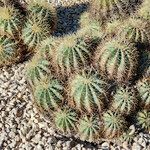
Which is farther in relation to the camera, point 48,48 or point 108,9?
point 108,9

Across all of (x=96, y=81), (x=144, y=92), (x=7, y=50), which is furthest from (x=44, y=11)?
(x=144, y=92)

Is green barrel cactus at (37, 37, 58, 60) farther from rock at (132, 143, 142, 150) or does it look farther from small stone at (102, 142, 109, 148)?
rock at (132, 143, 142, 150)

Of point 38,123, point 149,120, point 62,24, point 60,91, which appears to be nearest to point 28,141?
point 38,123

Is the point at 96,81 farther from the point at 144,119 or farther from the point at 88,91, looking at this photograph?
the point at 144,119

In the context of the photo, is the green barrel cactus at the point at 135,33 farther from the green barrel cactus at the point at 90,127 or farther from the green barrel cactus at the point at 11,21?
the green barrel cactus at the point at 11,21

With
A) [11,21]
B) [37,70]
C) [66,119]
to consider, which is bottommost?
[66,119]

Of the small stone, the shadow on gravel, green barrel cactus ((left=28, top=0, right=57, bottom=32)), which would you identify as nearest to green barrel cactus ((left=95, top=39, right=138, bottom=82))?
the small stone

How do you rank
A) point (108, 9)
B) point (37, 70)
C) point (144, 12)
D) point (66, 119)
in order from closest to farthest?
1. point (66, 119)
2. point (37, 70)
3. point (144, 12)
4. point (108, 9)
